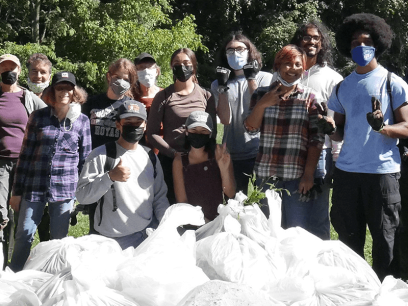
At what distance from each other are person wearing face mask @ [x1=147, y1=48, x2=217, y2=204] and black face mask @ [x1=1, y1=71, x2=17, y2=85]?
1384 mm

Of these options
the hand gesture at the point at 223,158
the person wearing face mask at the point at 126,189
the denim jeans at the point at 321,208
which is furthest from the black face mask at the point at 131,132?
the denim jeans at the point at 321,208

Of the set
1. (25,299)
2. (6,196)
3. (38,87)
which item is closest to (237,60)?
(38,87)

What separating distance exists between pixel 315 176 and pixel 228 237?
1658 millimetres

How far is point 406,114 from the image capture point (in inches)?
162

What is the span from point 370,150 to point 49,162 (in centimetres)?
234

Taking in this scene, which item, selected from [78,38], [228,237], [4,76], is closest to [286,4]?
[78,38]

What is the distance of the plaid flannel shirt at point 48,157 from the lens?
187 inches

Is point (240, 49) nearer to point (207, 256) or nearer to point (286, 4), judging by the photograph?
point (207, 256)

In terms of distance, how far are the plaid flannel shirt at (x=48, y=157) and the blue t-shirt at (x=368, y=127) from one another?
1.98m

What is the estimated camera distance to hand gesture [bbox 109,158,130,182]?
386 cm

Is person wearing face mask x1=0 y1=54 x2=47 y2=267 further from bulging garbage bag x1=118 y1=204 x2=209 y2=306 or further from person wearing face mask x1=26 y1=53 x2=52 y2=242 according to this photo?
bulging garbage bag x1=118 y1=204 x2=209 y2=306

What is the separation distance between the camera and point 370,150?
13.7 feet

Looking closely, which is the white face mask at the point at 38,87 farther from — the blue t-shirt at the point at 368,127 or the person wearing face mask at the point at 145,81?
the blue t-shirt at the point at 368,127

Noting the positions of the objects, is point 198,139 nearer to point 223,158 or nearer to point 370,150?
point 223,158
